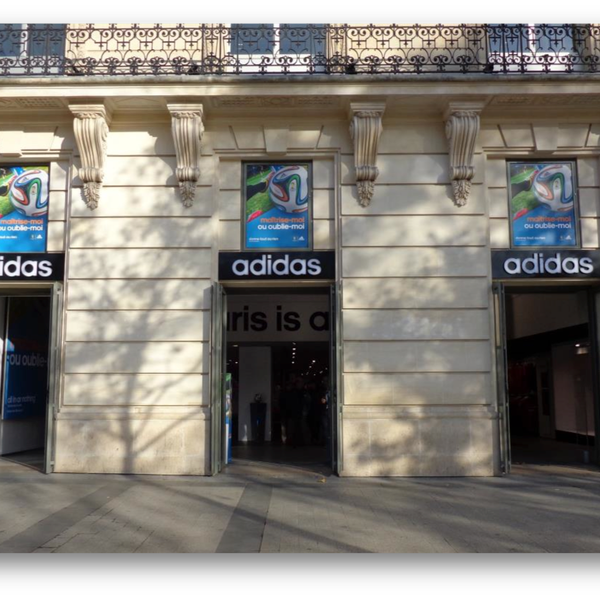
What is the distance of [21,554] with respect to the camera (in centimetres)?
643

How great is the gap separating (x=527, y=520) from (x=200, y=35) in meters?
9.80

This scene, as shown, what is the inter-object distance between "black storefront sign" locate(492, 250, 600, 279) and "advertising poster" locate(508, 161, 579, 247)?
344 mm

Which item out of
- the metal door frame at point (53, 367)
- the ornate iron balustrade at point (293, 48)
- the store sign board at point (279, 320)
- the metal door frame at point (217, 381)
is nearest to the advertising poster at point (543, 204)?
the ornate iron balustrade at point (293, 48)

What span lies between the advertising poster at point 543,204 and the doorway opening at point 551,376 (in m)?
1.05

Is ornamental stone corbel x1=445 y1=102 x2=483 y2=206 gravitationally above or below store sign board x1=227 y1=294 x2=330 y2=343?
above

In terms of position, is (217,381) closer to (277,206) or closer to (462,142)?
(277,206)

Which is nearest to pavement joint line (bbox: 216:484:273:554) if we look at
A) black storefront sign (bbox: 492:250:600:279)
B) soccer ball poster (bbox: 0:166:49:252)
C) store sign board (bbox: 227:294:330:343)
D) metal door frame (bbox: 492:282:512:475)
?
metal door frame (bbox: 492:282:512:475)

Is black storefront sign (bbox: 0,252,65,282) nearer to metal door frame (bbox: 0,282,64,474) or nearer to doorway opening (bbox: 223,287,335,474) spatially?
metal door frame (bbox: 0,282,64,474)

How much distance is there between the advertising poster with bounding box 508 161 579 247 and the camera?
11.9 m

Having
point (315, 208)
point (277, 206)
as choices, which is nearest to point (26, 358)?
point (277, 206)

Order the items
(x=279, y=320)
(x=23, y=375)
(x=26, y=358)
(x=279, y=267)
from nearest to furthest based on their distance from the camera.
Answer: (x=279, y=267)
(x=23, y=375)
(x=26, y=358)
(x=279, y=320)

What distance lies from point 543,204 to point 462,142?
1.98m

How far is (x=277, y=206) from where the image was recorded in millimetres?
12000

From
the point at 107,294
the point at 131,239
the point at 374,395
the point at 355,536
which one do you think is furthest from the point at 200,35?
the point at 355,536
